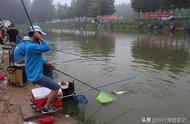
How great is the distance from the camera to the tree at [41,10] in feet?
363

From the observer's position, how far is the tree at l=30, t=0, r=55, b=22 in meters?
111

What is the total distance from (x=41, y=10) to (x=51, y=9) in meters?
4.99

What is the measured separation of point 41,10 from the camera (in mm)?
111062

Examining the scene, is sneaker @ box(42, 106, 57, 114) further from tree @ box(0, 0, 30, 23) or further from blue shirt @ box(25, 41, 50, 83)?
tree @ box(0, 0, 30, 23)

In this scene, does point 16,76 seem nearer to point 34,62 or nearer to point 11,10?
point 34,62

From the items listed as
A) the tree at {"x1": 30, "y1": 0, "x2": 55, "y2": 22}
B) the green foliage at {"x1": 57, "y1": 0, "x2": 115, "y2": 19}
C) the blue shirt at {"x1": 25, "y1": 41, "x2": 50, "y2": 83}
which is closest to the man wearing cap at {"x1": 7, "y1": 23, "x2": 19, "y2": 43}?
the blue shirt at {"x1": 25, "y1": 41, "x2": 50, "y2": 83}

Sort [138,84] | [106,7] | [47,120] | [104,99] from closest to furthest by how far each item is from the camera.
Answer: [47,120], [104,99], [138,84], [106,7]

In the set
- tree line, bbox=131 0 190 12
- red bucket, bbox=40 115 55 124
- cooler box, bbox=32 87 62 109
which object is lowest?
red bucket, bbox=40 115 55 124

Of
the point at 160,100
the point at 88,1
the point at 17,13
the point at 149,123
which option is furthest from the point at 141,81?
the point at 17,13

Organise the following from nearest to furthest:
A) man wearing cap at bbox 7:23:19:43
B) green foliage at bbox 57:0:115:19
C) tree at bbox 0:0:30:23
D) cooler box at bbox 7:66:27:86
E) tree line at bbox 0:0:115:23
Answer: cooler box at bbox 7:66:27:86 < man wearing cap at bbox 7:23:19:43 < green foliage at bbox 57:0:115:19 < tree line at bbox 0:0:115:23 < tree at bbox 0:0:30:23

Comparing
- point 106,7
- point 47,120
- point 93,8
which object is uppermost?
point 106,7

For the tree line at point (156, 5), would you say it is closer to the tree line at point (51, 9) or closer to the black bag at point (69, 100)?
the tree line at point (51, 9)

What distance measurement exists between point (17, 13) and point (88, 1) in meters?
29.7

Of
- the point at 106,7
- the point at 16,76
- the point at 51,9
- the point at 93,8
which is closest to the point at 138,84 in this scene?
the point at 16,76
